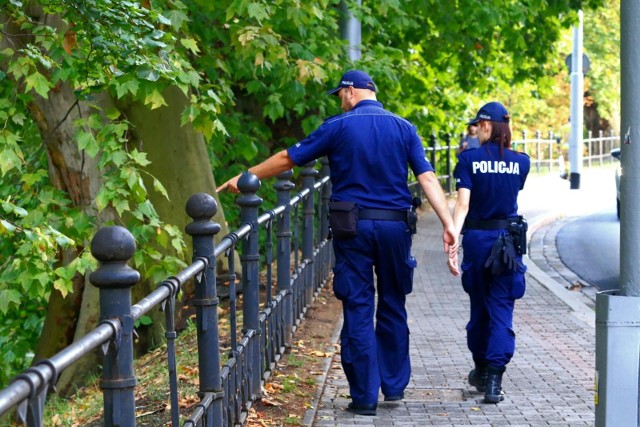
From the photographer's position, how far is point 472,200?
7.71m

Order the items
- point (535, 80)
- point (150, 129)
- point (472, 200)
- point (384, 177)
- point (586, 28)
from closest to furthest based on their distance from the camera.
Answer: point (384, 177) → point (472, 200) → point (150, 129) → point (535, 80) → point (586, 28)

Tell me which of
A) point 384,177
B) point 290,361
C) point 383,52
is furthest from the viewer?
point 383,52

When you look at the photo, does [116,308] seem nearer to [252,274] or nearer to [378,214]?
[378,214]

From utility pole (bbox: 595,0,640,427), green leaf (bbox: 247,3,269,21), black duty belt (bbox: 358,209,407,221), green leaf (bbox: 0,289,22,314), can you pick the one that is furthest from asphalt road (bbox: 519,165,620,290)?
utility pole (bbox: 595,0,640,427)

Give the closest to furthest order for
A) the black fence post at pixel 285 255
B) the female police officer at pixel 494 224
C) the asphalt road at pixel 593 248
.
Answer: the female police officer at pixel 494 224 < the black fence post at pixel 285 255 < the asphalt road at pixel 593 248

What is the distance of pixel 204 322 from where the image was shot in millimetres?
5480

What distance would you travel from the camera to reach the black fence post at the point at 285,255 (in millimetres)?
9250

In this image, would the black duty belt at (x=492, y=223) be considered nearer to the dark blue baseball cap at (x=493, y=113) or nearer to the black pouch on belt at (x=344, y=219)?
the dark blue baseball cap at (x=493, y=113)

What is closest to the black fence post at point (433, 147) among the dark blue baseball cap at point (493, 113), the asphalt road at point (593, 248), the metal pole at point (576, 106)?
the asphalt road at point (593, 248)

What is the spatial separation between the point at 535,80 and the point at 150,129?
42.4ft

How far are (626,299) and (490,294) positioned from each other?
271 cm

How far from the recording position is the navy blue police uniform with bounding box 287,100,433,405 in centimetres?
709

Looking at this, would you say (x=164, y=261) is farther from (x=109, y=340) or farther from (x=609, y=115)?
(x=609, y=115)

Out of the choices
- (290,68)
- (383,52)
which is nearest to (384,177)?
(290,68)
